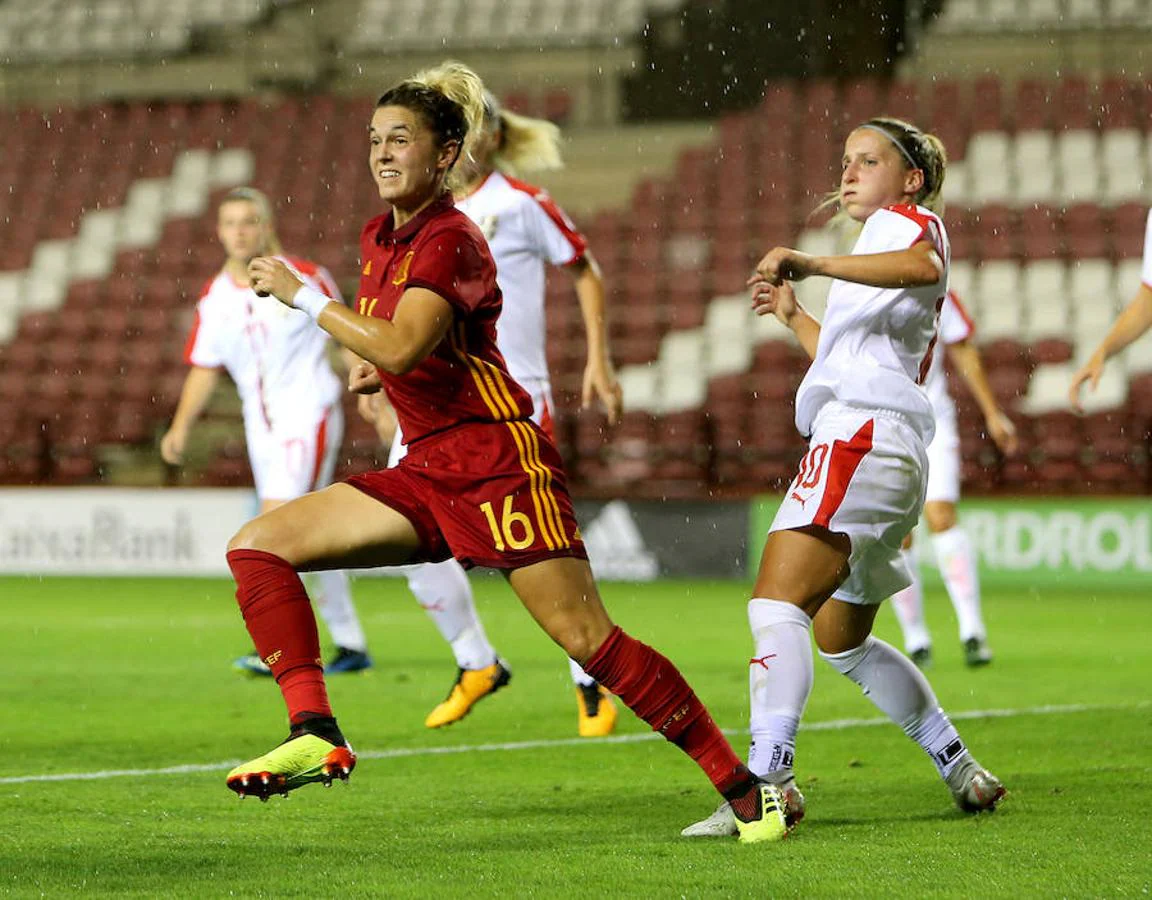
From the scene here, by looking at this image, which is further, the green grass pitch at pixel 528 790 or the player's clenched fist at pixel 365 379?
the player's clenched fist at pixel 365 379

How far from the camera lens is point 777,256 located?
4.70 metres

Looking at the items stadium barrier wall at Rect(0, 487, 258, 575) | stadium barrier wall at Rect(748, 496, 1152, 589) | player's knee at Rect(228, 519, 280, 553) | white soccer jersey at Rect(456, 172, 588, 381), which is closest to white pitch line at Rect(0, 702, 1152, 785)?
white soccer jersey at Rect(456, 172, 588, 381)

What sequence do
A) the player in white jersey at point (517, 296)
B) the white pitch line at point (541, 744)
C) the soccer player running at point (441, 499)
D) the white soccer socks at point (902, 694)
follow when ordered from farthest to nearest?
the player in white jersey at point (517, 296), the white pitch line at point (541, 744), the white soccer socks at point (902, 694), the soccer player running at point (441, 499)

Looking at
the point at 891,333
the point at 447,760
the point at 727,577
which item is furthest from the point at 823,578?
the point at 727,577

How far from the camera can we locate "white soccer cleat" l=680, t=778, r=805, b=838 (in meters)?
5.05

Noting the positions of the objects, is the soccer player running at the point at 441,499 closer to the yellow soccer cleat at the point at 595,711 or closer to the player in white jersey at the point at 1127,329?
the yellow soccer cleat at the point at 595,711

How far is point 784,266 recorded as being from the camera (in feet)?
15.5

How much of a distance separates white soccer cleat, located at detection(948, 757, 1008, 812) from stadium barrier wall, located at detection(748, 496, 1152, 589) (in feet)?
32.6

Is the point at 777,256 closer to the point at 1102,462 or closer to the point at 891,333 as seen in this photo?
the point at 891,333

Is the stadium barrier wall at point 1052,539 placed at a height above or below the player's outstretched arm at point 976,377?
below

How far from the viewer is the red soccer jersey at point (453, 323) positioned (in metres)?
5.01

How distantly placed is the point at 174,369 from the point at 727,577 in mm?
7275

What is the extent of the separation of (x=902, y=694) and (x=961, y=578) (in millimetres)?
5031

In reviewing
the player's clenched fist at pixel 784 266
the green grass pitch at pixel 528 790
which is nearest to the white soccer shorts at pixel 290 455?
the green grass pitch at pixel 528 790
